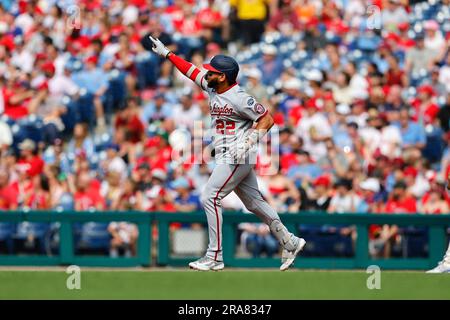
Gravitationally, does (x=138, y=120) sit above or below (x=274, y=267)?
above

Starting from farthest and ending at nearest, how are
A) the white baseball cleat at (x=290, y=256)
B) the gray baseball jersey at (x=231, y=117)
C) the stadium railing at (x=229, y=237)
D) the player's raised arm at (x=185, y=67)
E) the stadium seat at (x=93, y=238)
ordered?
the stadium seat at (x=93, y=238), the stadium railing at (x=229, y=237), the white baseball cleat at (x=290, y=256), the player's raised arm at (x=185, y=67), the gray baseball jersey at (x=231, y=117)

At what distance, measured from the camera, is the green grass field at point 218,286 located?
9922 millimetres

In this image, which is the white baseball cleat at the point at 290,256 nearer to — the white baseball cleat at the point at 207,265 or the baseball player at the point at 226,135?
the baseball player at the point at 226,135

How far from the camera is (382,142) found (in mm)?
15773

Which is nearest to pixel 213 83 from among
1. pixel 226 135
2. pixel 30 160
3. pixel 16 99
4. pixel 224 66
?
pixel 224 66

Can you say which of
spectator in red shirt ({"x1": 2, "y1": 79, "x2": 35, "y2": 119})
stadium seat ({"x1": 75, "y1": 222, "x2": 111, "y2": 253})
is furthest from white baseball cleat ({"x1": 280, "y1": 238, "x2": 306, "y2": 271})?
spectator in red shirt ({"x1": 2, "y1": 79, "x2": 35, "y2": 119})

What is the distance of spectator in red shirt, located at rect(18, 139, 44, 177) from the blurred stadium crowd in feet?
0.07

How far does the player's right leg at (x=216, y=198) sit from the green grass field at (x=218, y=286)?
376 mm

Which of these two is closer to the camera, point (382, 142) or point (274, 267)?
point (274, 267)

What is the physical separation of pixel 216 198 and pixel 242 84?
7.11 meters

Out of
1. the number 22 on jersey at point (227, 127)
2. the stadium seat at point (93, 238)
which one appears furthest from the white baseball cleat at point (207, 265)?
the stadium seat at point (93, 238)

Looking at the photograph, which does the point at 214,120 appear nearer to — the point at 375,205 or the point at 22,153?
the point at 375,205

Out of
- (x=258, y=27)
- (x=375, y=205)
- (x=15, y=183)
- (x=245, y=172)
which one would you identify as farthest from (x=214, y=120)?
(x=258, y=27)
